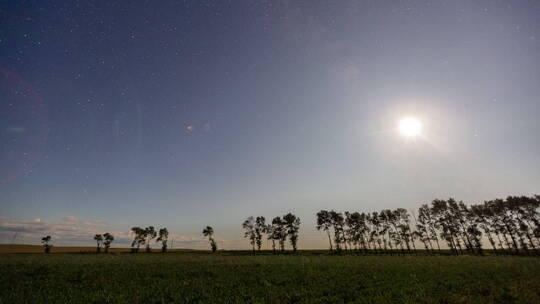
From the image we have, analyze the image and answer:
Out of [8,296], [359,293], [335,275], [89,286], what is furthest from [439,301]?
[8,296]

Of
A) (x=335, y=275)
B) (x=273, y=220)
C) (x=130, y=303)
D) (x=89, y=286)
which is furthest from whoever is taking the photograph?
(x=273, y=220)

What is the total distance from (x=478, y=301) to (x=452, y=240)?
9543 centimetres

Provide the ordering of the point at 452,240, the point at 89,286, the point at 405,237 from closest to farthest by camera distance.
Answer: the point at 89,286
the point at 452,240
the point at 405,237

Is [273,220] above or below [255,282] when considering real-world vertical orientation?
above

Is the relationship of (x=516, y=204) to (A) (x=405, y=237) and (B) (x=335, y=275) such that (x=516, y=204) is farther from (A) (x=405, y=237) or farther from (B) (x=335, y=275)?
(B) (x=335, y=275)

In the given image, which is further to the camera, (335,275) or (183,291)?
(335,275)

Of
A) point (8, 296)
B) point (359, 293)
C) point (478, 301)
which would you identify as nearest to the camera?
point (478, 301)

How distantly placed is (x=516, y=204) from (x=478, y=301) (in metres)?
98.6

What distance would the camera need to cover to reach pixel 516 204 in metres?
77.8

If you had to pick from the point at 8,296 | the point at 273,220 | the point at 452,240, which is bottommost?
the point at 8,296

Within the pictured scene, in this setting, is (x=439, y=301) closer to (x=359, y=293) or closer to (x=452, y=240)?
(x=359, y=293)

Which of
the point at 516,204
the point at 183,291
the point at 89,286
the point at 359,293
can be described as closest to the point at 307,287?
the point at 359,293

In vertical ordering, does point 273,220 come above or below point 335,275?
above

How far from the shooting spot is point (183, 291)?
17250 mm
